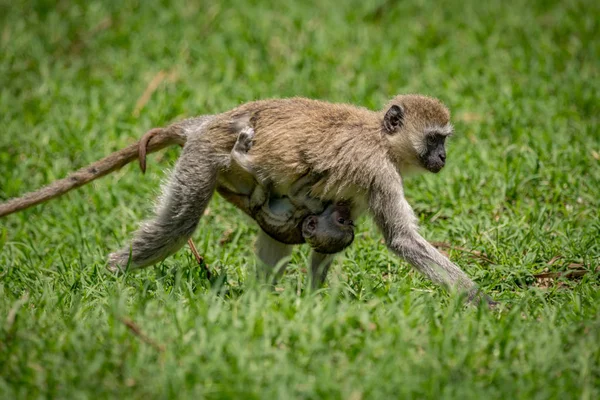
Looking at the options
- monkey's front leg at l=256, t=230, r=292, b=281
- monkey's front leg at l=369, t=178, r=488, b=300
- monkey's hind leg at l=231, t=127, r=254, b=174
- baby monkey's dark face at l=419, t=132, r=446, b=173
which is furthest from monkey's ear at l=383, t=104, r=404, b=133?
monkey's front leg at l=256, t=230, r=292, b=281

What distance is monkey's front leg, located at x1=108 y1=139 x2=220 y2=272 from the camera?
6.32m

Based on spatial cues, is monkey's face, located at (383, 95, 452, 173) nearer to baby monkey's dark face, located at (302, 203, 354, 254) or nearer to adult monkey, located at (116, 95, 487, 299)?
adult monkey, located at (116, 95, 487, 299)

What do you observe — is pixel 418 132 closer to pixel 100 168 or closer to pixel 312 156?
pixel 312 156

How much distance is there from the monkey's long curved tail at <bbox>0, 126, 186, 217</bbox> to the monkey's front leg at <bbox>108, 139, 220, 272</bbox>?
352 millimetres

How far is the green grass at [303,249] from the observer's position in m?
4.68

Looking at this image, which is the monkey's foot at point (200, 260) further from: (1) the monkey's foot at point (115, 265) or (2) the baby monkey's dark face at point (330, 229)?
(2) the baby monkey's dark face at point (330, 229)

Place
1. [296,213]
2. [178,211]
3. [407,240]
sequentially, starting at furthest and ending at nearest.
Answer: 1. [296,213]
2. [178,211]
3. [407,240]

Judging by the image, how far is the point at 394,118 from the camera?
634 cm

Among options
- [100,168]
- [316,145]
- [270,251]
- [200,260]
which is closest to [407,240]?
[316,145]

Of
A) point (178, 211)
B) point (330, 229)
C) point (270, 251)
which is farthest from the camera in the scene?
point (270, 251)

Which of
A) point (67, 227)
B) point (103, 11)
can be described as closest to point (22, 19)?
point (103, 11)

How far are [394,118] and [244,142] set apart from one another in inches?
46.8

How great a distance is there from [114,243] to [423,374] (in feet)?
12.5

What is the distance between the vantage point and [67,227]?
7.66 meters
